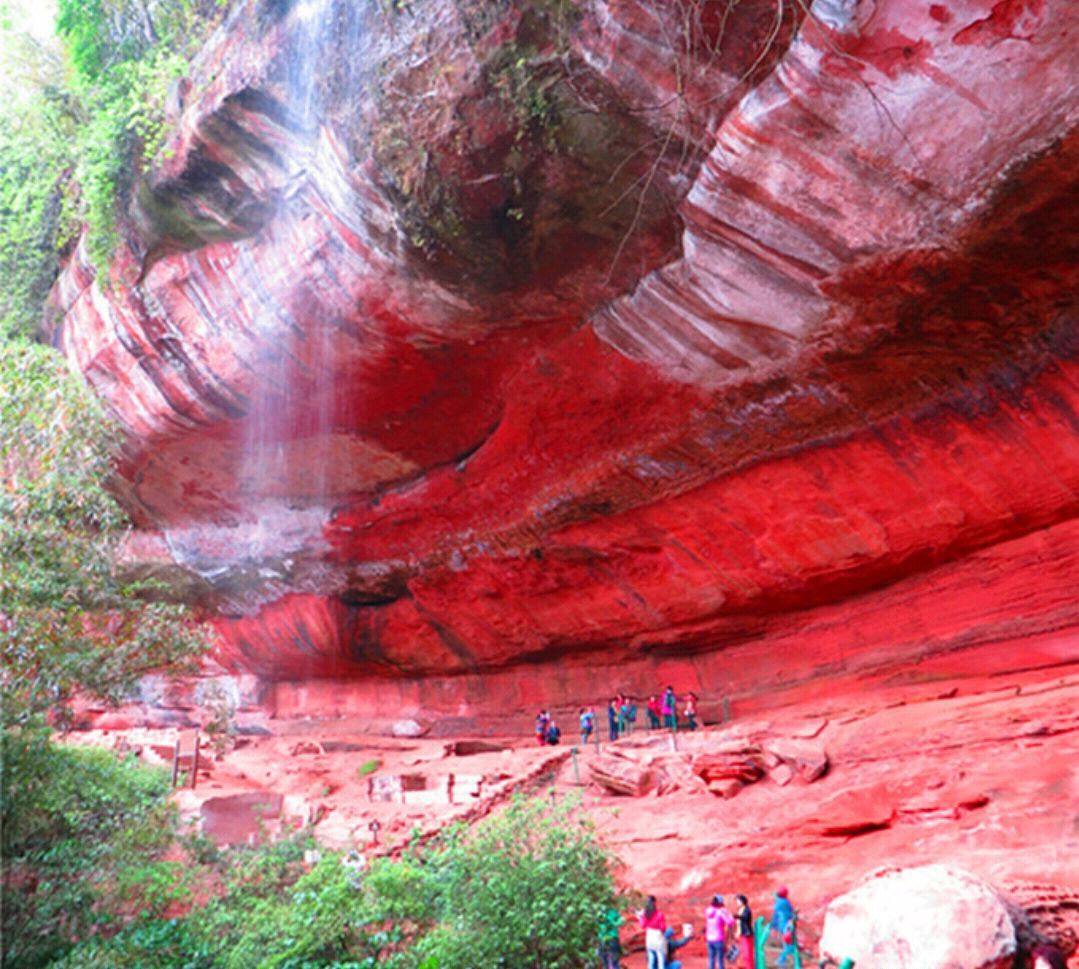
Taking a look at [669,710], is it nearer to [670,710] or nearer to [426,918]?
[670,710]

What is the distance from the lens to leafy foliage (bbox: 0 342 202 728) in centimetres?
802

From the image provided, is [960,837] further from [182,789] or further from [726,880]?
[182,789]

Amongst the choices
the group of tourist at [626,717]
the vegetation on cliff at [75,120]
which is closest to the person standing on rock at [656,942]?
the group of tourist at [626,717]

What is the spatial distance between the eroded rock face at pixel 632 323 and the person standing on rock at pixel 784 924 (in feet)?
18.2

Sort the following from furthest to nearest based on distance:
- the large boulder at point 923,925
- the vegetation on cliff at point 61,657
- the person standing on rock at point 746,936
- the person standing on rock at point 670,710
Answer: the person standing on rock at point 670,710 < the vegetation on cliff at point 61,657 < the person standing on rock at point 746,936 < the large boulder at point 923,925

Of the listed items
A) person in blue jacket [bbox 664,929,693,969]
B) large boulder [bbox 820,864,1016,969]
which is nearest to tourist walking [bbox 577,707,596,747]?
person in blue jacket [bbox 664,929,693,969]

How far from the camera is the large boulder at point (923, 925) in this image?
5.54 m

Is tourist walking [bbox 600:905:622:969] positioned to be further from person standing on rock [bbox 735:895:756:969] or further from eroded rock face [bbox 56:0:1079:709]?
eroded rock face [bbox 56:0:1079:709]

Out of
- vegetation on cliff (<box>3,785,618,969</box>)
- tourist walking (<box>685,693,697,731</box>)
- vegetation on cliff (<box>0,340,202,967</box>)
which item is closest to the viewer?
vegetation on cliff (<box>3,785,618,969</box>)

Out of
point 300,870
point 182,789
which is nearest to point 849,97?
point 300,870

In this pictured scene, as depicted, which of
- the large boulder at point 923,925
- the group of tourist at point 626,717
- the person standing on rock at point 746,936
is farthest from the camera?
the group of tourist at point 626,717

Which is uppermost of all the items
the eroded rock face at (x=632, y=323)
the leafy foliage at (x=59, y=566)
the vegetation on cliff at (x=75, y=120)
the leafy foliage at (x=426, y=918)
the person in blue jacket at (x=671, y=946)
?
the vegetation on cliff at (x=75, y=120)

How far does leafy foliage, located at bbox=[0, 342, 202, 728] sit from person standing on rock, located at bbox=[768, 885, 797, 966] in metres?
6.93

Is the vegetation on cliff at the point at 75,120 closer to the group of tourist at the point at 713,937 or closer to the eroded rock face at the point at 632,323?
the eroded rock face at the point at 632,323
